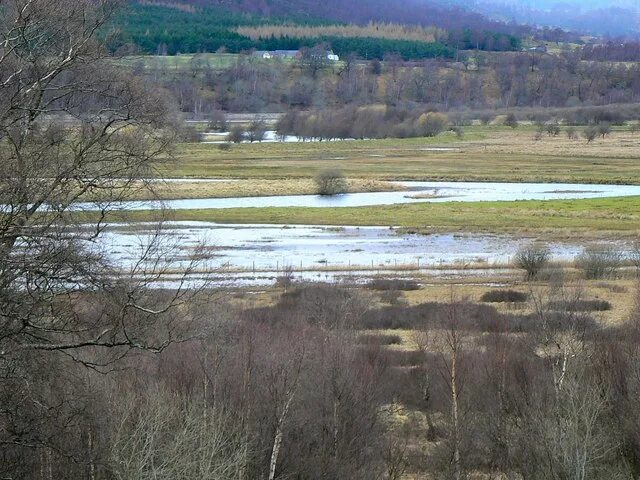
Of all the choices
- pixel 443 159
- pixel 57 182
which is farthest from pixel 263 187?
pixel 57 182

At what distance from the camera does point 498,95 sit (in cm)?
17412

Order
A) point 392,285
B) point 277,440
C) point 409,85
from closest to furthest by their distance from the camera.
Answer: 1. point 277,440
2. point 392,285
3. point 409,85

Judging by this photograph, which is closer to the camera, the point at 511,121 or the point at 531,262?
the point at 531,262

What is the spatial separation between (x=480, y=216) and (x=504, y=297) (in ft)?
77.6

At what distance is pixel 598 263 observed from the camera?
4016 centimetres

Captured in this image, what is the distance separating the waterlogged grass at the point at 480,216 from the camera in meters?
54.5

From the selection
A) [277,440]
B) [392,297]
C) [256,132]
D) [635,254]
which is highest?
[277,440]

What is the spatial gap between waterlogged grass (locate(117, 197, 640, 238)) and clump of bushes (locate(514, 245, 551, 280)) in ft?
38.3

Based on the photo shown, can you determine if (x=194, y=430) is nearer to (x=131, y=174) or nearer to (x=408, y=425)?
(x=131, y=174)

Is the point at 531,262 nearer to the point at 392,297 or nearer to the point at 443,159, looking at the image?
the point at 392,297

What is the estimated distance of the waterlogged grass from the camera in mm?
54500

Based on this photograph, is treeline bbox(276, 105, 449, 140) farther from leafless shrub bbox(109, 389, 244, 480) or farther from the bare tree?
the bare tree

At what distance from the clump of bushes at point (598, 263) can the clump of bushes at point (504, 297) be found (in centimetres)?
586

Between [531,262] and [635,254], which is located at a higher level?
[531,262]
